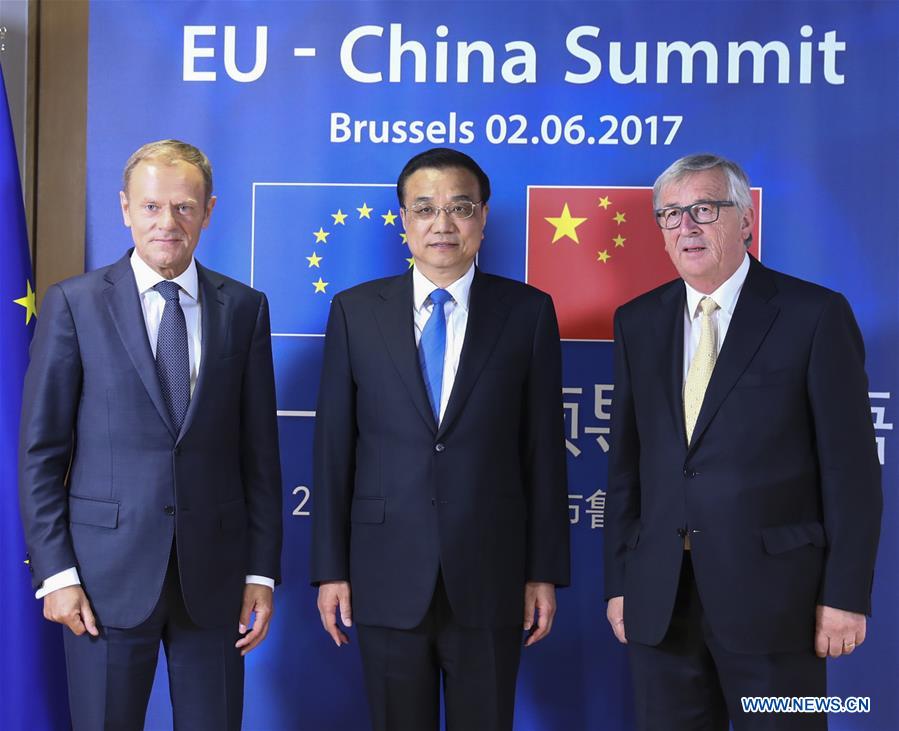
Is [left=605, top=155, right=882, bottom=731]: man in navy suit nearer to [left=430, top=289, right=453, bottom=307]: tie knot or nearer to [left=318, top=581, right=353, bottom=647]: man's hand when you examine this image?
[left=430, top=289, right=453, bottom=307]: tie knot

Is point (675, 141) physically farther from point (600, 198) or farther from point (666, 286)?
point (666, 286)

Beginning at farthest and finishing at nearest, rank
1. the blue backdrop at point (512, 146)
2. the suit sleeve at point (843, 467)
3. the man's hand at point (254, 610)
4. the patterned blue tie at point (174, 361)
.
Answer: the blue backdrop at point (512, 146) < the man's hand at point (254, 610) < the patterned blue tie at point (174, 361) < the suit sleeve at point (843, 467)

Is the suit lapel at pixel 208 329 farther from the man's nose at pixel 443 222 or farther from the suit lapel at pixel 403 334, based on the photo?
the man's nose at pixel 443 222

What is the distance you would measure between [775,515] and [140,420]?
1462 millimetres

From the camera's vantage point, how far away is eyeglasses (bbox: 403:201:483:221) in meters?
2.34

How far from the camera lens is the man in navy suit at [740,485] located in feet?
6.69

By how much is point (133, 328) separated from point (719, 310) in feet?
4.56

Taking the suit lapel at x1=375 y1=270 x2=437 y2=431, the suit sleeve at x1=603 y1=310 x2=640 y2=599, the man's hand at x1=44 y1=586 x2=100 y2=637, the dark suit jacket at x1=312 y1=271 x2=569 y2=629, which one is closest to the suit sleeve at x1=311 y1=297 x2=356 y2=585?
the dark suit jacket at x1=312 y1=271 x2=569 y2=629

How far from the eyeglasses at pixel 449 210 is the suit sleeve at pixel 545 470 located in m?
0.33

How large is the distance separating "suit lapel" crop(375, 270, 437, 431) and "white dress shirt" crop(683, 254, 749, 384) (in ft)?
2.11

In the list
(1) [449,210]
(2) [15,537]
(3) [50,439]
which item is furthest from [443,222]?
(2) [15,537]

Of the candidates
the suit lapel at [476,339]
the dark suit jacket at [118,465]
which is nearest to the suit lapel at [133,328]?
the dark suit jacket at [118,465]

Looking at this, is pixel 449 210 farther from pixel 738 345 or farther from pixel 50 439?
pixel 50 439

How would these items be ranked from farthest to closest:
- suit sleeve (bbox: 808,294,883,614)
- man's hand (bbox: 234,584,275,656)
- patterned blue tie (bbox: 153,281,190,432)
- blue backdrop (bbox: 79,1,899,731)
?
blue backdrop (bbox: 79,1,899,731) → man's hand (bbox: 234,584,275,656) → patterned blue tie (bbox: 153,281,190,432) → suit sleeve (bbox: 808,294,883,614)
